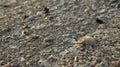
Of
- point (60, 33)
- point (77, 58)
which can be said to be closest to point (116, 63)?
point (77, 58)

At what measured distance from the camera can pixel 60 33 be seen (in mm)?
2506

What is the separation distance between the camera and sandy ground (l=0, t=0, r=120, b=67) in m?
2.16

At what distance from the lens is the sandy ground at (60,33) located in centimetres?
216

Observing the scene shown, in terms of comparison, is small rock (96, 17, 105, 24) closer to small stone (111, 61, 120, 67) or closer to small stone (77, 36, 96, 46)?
small stone (77, 36, 96, 46)

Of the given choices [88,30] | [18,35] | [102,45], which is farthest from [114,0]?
[18,35]

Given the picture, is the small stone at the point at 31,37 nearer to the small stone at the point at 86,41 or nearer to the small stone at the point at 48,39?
the small stone at the point at 48,39

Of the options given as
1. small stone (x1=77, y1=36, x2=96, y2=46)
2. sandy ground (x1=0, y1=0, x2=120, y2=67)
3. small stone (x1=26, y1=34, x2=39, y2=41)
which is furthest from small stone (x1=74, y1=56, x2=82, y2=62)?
small stone (x1=26, y1=34, x2=39, y2=41)

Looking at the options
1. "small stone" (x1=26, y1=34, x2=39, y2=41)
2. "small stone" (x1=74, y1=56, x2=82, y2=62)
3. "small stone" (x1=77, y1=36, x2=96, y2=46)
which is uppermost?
"small stone" (x1=26, y1=34, x2=39, y2=41)

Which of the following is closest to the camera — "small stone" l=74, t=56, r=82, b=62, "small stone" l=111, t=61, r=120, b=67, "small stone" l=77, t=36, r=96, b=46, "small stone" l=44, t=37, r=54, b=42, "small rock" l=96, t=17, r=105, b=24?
"small stone" l=111, t=61, r=120, b=67

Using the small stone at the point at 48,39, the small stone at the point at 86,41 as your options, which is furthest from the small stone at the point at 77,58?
the small stone at the point at 48,39

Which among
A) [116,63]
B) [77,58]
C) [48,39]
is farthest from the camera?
[48,39]

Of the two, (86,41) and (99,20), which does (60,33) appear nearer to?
(86,41)

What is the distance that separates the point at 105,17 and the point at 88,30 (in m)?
0.27

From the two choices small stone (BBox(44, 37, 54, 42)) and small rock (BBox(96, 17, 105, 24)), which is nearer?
small stone (BBox(44, 37, 54, 42))
